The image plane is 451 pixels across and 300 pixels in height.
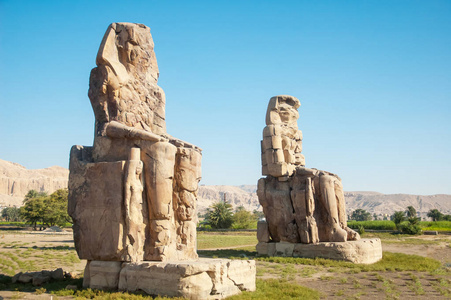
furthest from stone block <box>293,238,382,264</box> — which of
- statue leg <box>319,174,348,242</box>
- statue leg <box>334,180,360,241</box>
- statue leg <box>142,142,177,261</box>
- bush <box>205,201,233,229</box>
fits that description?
bush <box>205,201,233,229</box>

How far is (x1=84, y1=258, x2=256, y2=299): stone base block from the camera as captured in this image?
19.7 ft

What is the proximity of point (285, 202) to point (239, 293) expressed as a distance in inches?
255

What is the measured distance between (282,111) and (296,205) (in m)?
3.51

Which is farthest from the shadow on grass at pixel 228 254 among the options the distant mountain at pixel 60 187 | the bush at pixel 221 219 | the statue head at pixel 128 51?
the distant mountain at pixel 60 187

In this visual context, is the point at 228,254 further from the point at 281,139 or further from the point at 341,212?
the point at 281,139

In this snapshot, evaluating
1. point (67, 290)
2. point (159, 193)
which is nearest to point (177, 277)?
point (159, 193)

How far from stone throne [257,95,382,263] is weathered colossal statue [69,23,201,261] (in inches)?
212

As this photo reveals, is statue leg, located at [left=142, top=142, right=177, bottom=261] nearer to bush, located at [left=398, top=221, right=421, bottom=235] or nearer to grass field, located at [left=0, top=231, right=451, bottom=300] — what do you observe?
grass field, located at [left=0, top=231, right=451, bottom=300]

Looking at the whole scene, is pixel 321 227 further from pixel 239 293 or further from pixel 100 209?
pixel 100 209

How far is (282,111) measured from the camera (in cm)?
1423

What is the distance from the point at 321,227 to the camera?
12312 millimetres

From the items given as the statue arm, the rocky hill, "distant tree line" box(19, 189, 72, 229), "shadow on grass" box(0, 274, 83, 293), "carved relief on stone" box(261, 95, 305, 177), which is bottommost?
"shadow on grass" box(0, 274, 83, 293)

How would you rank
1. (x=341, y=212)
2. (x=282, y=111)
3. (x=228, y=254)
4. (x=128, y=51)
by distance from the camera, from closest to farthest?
(x=128, y=51) < (x=341, y=212) < (x=228, y=254) < (x=282, y=111)

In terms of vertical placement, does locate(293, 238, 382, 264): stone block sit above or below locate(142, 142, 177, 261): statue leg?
below
